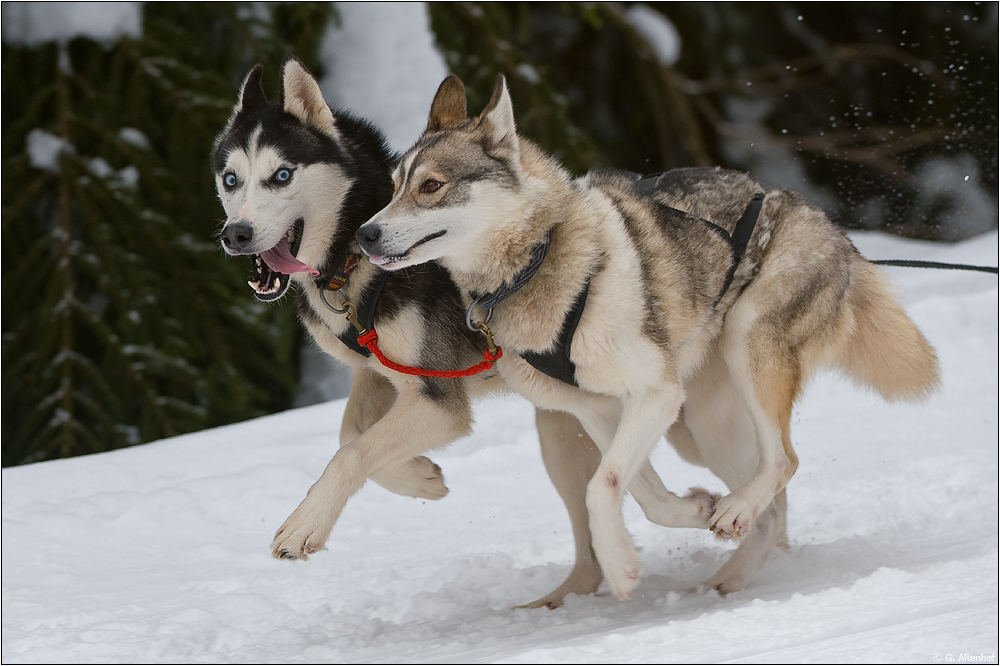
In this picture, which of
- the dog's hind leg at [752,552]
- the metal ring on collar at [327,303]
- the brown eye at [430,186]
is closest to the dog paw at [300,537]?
the metal ring on collar at [327,303]

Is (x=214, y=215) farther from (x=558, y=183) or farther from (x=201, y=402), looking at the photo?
(x=558, y=183)

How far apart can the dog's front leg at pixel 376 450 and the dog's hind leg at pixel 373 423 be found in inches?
9.1

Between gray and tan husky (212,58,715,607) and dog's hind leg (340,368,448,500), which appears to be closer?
gray and tan husky (212,58,715,607)

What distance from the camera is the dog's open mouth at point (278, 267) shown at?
8.43 feet

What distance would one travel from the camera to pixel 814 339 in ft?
10.3

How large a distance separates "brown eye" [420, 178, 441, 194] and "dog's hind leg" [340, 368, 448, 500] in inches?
31.2

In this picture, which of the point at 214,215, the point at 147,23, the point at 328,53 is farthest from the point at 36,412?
the point at 328,53

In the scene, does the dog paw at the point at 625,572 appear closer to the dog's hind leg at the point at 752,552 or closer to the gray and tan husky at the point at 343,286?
the gray and tan husky at the point at 343,286

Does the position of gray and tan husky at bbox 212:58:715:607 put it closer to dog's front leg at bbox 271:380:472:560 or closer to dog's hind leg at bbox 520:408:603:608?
dog's front leg at bbox 271:380:472:560

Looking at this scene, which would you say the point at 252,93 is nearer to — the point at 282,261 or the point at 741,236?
the point at 282,261

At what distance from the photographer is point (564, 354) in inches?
103

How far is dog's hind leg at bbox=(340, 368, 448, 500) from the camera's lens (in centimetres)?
301

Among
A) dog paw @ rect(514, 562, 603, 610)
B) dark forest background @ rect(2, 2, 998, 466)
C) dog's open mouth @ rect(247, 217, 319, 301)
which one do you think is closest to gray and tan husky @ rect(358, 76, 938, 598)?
dog's open mouth @ rect(247, 217, 319, 301)

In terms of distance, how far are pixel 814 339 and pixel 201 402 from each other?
11.6 feet
